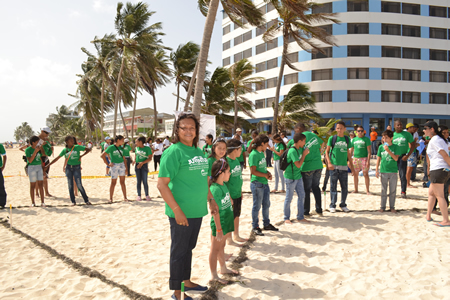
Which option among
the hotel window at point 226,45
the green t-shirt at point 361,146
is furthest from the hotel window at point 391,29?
the green t-shirt at point 361,146

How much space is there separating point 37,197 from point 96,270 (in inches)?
262

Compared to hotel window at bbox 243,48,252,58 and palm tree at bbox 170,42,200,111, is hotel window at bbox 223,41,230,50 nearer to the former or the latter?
hotel window at bbox 243,48,252,58

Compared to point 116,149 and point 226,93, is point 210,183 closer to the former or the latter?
point 116,149

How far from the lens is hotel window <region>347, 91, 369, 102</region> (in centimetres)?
3109

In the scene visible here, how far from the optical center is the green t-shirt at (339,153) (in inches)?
261

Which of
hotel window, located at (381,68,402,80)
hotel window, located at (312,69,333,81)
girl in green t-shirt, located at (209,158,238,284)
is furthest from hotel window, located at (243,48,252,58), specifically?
girl in green t-shirt, located at (209,158,238,284)

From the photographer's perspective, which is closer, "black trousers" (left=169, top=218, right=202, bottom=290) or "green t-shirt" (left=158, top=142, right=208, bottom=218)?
"green t-shirt" (left=158, top=142, right=208, bottom=218)

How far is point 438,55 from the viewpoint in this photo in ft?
107

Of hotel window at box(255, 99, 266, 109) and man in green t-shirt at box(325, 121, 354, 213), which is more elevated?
hotel window at box(255, 99, 266, 109)

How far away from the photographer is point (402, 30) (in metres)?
31.5

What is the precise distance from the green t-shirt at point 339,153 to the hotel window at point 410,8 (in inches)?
1312

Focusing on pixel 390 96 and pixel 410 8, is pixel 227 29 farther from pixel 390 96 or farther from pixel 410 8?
pixel 390 96

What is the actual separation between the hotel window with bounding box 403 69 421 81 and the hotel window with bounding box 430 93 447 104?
2.81 metres

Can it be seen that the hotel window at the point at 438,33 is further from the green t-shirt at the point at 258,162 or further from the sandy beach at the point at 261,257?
the green t-shirt at the point at 258,162
